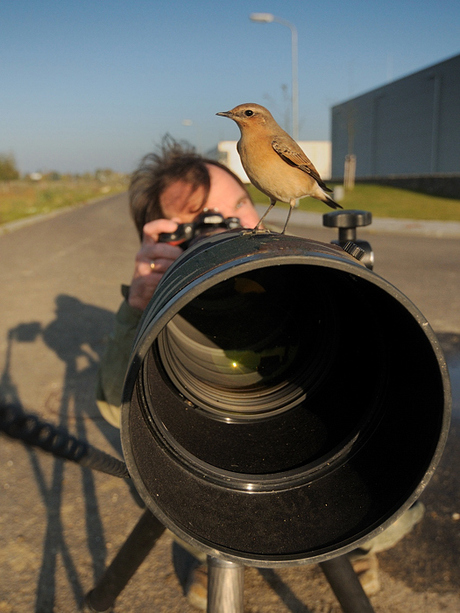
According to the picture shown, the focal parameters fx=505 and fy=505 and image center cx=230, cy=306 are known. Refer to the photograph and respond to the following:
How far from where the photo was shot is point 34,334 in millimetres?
6156

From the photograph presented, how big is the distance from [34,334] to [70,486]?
343cm

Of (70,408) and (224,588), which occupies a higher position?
(224,588)

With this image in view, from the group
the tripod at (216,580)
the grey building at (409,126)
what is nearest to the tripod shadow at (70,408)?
the tripod at (216,580)

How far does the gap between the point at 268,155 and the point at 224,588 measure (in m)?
1.19

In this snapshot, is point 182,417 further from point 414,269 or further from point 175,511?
point 414,269

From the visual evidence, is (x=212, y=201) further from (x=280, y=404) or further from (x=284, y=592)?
(x=284, y=592)

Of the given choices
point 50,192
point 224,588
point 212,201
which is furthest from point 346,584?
point 50,192

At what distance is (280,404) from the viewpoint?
4.38ft

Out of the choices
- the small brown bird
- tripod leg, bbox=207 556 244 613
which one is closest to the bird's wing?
the small brown bird

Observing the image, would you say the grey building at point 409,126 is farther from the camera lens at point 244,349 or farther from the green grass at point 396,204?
the camera lens at point 244,349

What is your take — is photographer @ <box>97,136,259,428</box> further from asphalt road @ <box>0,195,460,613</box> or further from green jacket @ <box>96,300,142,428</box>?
asphalt road @ <box>0,195,460,613</box>

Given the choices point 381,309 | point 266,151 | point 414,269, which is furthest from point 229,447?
point 414,269

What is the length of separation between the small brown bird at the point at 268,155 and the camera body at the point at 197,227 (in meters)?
0.58

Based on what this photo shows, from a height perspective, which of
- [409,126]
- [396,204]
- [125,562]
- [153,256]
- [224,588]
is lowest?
[125,562]
